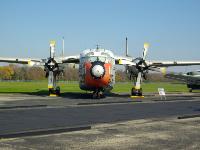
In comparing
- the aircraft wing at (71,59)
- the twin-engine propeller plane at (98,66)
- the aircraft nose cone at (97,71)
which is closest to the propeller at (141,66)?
the twin-engine propeller plane at (98,66)

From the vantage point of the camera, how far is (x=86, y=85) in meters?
33.8

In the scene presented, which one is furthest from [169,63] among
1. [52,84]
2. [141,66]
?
[52,84]

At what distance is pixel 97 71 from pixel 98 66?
57 cm

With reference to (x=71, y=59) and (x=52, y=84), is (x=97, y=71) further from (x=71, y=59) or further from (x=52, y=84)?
(x=71, y=59)


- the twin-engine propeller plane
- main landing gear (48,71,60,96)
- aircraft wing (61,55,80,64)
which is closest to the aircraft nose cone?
the twin-engine propeller plane

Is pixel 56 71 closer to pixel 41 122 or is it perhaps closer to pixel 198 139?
pixel 41 122

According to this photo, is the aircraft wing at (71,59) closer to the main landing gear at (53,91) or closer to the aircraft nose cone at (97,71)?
the main landing gear at (53,91)

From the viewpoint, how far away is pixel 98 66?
32031 millimetres

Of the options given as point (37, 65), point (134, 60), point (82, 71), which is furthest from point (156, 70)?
point (37, 65)

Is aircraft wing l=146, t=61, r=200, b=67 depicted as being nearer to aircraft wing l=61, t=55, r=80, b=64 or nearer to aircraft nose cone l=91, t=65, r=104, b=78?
aircraft wing l=61, t=55, r=80, b=64

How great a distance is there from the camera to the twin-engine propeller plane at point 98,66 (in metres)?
32.7

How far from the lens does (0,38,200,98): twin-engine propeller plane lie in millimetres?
32744

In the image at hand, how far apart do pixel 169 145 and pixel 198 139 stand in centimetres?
170

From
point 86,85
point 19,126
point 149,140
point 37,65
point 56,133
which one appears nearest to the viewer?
point 149,140
